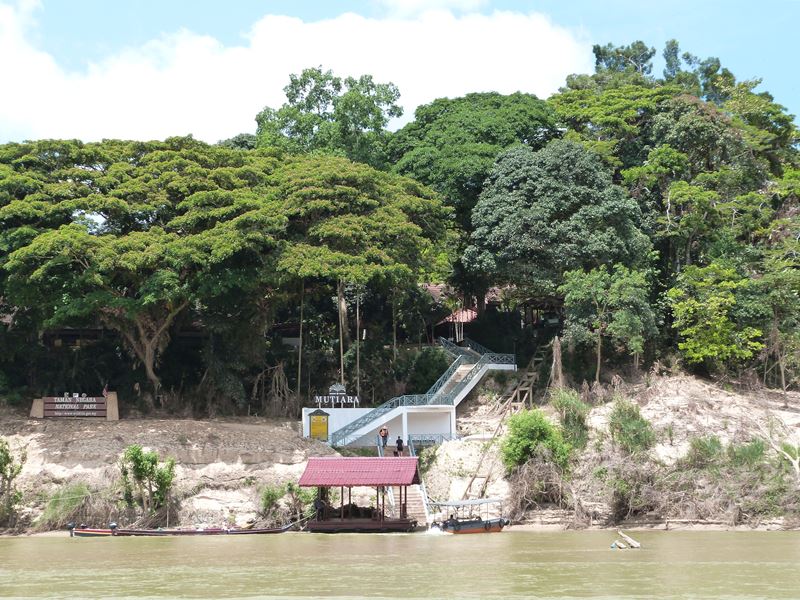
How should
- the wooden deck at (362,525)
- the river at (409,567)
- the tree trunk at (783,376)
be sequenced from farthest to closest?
the tree trunk at (783,376) < the wooden deck at (362,525) < the river at (409,567)

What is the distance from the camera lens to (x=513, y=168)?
143ft

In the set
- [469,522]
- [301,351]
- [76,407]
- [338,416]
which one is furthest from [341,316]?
[469,522]

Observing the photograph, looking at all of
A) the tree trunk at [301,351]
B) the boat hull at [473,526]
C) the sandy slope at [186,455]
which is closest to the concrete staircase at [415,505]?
the boat hull at [473,526]

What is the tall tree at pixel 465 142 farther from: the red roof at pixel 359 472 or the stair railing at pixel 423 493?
the red roof at pixel 359 472

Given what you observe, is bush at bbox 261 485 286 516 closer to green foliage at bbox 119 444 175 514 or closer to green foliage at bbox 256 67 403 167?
green foliage at bbox 119 444 175 514

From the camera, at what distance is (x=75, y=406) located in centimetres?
3828

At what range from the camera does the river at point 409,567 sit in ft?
65.0

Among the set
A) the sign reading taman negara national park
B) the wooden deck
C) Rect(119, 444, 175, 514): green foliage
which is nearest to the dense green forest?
the sign reading taman negara national park

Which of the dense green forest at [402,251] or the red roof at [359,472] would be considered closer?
the red roof at [359,472]

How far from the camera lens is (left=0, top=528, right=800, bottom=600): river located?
1981 cm

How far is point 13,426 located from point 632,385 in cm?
2387

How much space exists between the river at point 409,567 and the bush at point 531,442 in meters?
3.29

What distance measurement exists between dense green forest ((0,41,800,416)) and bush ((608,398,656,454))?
3979 mm

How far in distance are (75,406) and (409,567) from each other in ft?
64.7
